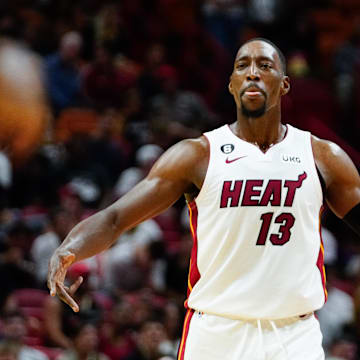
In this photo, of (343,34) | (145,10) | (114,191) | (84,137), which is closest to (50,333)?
(114,191)

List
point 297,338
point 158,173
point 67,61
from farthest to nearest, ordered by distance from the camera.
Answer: point 67,61 < point 158,173 < point 297,338

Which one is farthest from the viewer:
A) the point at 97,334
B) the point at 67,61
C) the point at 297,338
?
the point at 67,61

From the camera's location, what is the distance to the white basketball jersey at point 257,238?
179 inches

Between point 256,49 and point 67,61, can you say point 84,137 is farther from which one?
point 256,49

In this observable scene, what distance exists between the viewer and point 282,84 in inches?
193

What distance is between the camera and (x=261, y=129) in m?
4.90

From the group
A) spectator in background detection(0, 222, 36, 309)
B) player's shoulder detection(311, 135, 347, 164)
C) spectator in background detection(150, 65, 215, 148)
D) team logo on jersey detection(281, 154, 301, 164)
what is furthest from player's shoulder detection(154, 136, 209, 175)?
spectator in background detection(150, 65, 215, 148)

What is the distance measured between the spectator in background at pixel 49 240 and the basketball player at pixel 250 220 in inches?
199

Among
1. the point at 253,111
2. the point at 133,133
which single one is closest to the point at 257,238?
the point at 253,111

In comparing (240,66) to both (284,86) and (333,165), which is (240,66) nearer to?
(284,86)

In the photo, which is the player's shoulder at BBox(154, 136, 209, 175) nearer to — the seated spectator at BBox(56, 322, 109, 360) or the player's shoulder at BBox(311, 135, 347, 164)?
the player's shoulder at BBox(311, 135, 347, 164)

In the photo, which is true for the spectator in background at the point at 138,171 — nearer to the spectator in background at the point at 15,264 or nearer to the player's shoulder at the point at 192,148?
the spectator in background at the point at 15,264

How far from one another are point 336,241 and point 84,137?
3415 millimetres

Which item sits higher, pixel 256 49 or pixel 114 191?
pixel 256 49
